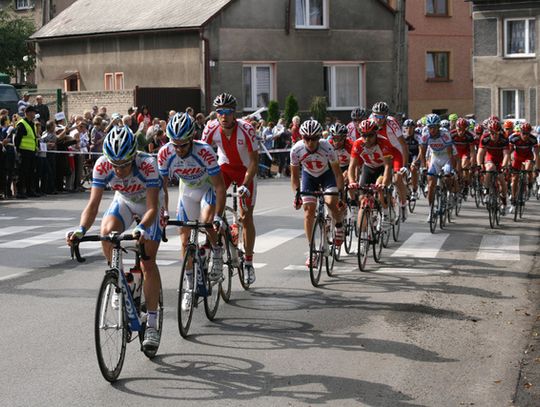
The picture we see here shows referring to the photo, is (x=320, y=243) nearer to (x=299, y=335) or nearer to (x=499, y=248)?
(x=299, y=335)

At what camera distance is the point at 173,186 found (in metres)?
31.0

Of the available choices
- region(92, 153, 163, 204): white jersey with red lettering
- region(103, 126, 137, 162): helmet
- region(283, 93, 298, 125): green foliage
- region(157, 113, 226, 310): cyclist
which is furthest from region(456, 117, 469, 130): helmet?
region(283, 93, 298, 125): green foliage

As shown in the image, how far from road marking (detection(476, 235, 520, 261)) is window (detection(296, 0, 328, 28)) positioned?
1152 inches

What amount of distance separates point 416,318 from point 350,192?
4.62m

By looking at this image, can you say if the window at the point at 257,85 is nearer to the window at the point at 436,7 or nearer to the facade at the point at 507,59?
the facade at the point at 507,59

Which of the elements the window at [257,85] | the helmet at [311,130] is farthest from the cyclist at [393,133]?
the window at [257,85]

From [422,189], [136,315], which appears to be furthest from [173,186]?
[136,315]

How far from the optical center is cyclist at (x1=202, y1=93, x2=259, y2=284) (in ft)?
40.8

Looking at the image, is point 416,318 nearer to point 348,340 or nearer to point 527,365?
point 348,340

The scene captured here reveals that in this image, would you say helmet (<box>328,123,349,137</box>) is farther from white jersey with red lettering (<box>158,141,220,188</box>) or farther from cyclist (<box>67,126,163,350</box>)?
cyclist (<box>67,126,163,350</box>)

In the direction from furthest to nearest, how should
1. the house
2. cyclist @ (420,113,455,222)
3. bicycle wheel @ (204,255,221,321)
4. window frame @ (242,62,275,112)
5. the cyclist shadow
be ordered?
window frame @ (242,62,275,112) < the house < cyclist @ (420,113,455,222) < bicycle wheel @ (204,255,221,321) < the cyclist shadow

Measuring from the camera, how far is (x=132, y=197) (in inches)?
366

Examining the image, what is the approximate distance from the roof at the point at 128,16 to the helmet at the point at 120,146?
1373 inches

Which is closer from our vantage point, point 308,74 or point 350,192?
point 350,192
